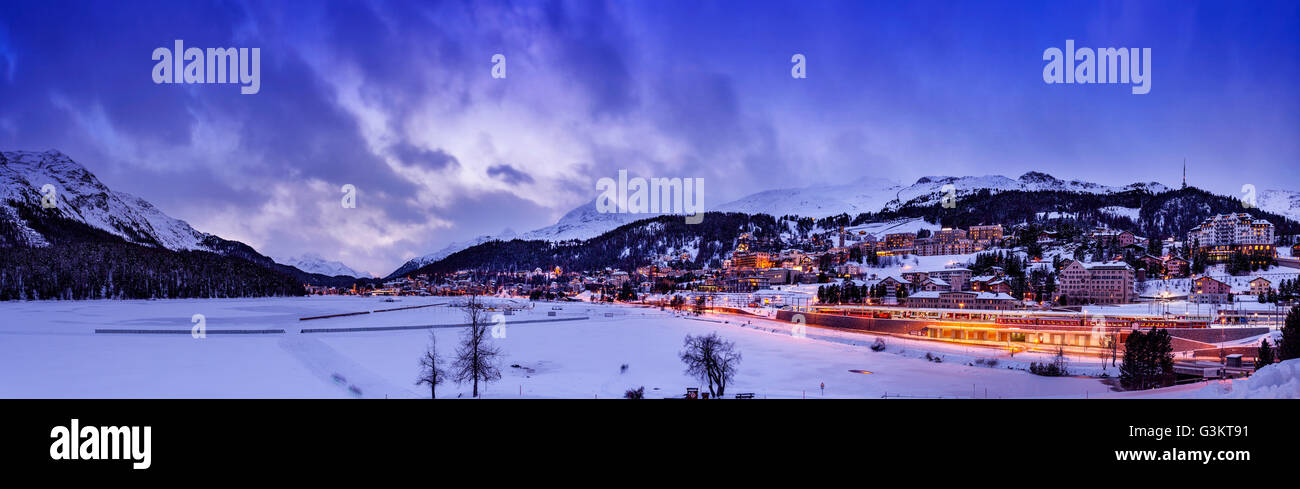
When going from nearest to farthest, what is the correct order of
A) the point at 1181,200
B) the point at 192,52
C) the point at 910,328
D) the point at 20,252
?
1. the point at 192,52
2. the point at 910,328
3. the point at 20,252
4. the point at 1181,200

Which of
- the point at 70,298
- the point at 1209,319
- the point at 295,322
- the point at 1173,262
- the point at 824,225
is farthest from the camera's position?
the point at 824,225

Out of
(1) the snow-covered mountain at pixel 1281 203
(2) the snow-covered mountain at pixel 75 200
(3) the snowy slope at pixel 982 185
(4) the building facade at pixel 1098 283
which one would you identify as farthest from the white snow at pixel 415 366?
(3) the snowy slope at pixel 982 185

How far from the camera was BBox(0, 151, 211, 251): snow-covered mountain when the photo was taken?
63.6 m

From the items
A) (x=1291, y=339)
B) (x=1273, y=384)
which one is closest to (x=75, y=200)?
(x=1273, y=384)

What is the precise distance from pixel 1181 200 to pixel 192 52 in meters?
62.3

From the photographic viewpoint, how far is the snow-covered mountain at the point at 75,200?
63.6 meters

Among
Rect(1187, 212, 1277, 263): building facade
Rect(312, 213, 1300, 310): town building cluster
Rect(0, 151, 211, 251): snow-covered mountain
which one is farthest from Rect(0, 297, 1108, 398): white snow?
Rect(0, 151, 211, 251): snow-covered mountain

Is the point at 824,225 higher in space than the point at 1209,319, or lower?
higher

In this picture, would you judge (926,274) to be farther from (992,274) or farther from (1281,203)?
(1281,203)

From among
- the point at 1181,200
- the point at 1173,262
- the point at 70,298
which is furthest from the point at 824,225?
the point at 70,298

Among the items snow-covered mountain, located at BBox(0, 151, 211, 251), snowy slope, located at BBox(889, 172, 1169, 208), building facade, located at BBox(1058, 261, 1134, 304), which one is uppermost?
snowy slope, located at BBox(889, 172, 1169, 208)

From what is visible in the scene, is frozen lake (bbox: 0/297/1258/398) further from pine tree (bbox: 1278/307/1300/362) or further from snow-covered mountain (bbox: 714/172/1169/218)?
snow-covered mountain (bbox: 714/172/1169/218)
